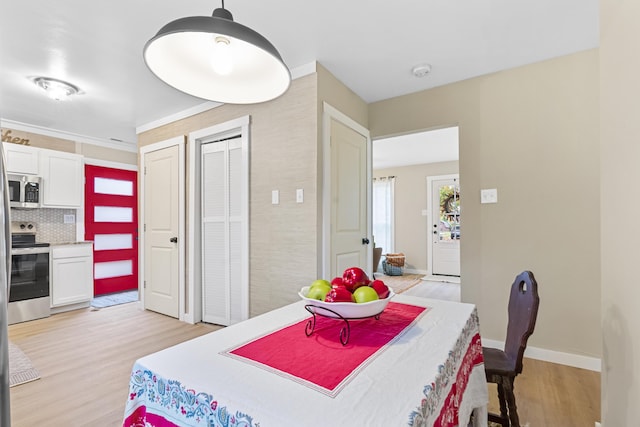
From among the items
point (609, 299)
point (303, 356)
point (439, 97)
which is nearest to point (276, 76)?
point (303, 356)

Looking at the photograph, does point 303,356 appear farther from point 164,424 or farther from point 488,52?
point 488,52

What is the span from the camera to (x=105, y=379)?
2264 millimetres

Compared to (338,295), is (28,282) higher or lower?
lower

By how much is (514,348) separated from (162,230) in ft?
12.2

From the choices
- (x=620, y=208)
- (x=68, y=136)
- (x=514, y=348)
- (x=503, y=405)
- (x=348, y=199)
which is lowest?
(x=503, y=405)

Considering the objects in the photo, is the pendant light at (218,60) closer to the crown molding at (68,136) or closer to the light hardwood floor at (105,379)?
the light hardwood floor at (105,379)

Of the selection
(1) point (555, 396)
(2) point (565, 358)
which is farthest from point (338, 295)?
(2) point (565, 358)

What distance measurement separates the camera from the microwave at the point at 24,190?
12.1 feet

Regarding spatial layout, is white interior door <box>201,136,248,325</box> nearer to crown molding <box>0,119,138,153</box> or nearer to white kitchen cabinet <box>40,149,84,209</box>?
white kitchen cabinet <box>40,149,84,209</box>

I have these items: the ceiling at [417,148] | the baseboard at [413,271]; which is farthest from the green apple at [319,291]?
the baseboard at [413,271]

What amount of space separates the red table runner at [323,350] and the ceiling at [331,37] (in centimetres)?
188

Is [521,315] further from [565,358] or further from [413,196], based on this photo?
[413,196]

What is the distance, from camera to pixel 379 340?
0.95 m

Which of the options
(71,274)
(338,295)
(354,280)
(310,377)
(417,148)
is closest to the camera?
(310,377)
